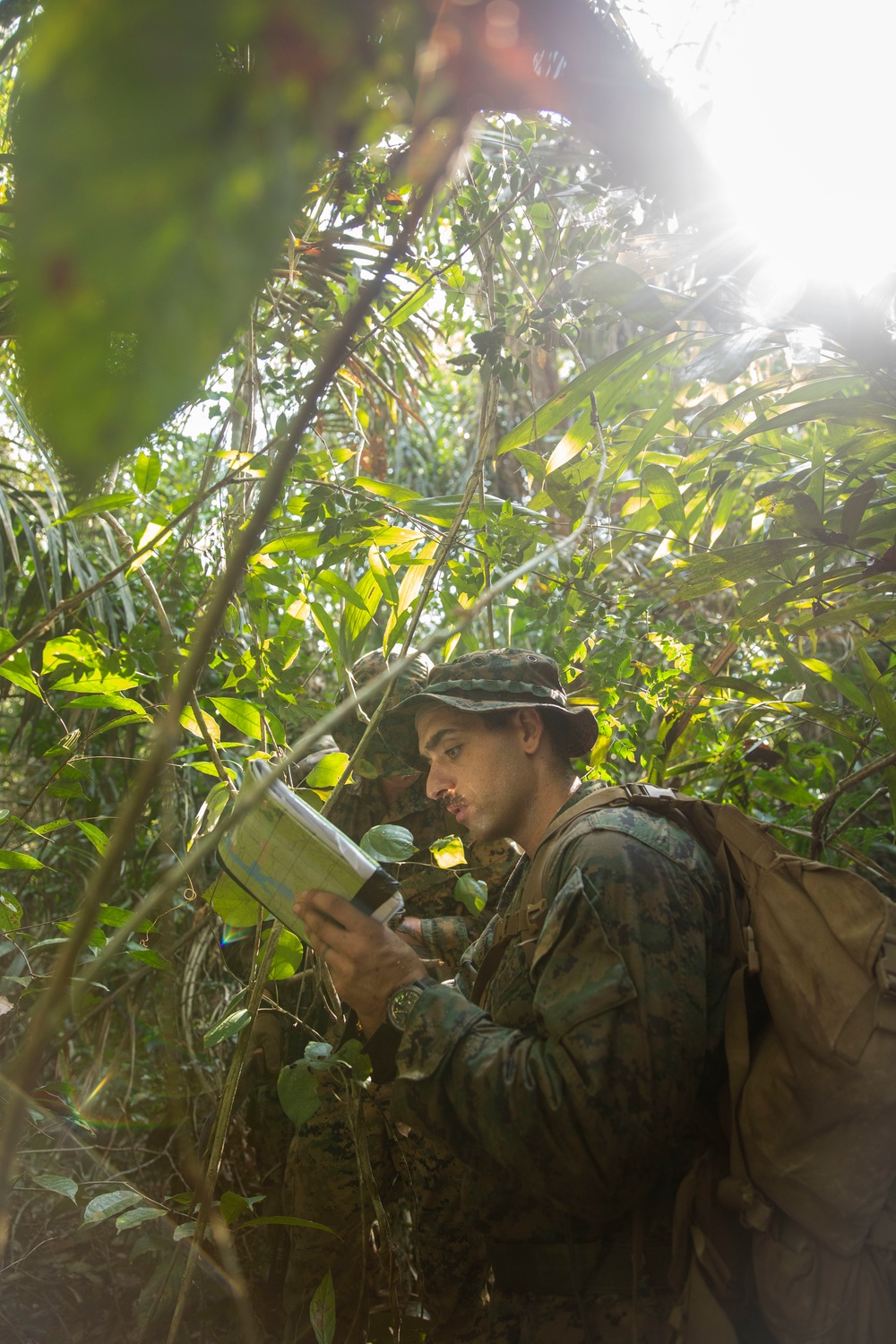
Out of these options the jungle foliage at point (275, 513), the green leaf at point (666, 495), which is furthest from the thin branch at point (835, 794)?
the green leaf at point (666, 495)

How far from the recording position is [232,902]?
153cm

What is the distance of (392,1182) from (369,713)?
1.34 metres

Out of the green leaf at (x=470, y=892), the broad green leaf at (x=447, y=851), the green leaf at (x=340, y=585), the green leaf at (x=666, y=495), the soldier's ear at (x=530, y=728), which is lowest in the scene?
Result: the green leaf at (x=470, y=892)

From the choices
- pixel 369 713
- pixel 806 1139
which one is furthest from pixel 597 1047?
pixel 369 713

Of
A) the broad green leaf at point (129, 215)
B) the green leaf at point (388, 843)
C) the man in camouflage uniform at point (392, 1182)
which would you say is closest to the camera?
the broad green leaf at point (129, 215)

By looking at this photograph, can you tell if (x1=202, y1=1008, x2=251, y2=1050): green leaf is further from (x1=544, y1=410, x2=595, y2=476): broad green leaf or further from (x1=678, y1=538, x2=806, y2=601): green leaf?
(x1=544, y1=410, x2=595, y2=476): broad green leaf

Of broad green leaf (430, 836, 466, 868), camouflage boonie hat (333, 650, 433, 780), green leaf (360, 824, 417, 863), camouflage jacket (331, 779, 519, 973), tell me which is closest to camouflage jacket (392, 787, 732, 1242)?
green leaf (360, 824, 417, 863)

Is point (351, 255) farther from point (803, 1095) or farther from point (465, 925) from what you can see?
point (803, 1095)

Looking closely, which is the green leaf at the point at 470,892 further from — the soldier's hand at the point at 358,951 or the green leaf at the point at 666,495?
the green leaf at the point at 666,495

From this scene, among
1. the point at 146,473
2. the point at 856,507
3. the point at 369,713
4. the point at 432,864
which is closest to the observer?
the point at 856,507

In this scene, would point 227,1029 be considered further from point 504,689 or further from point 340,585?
point 340,585

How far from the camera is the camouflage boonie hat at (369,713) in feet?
8.72

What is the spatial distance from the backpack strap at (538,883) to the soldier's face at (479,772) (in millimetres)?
115

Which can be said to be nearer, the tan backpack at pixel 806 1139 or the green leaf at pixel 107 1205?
the tan backpack at pixel 806 1139
